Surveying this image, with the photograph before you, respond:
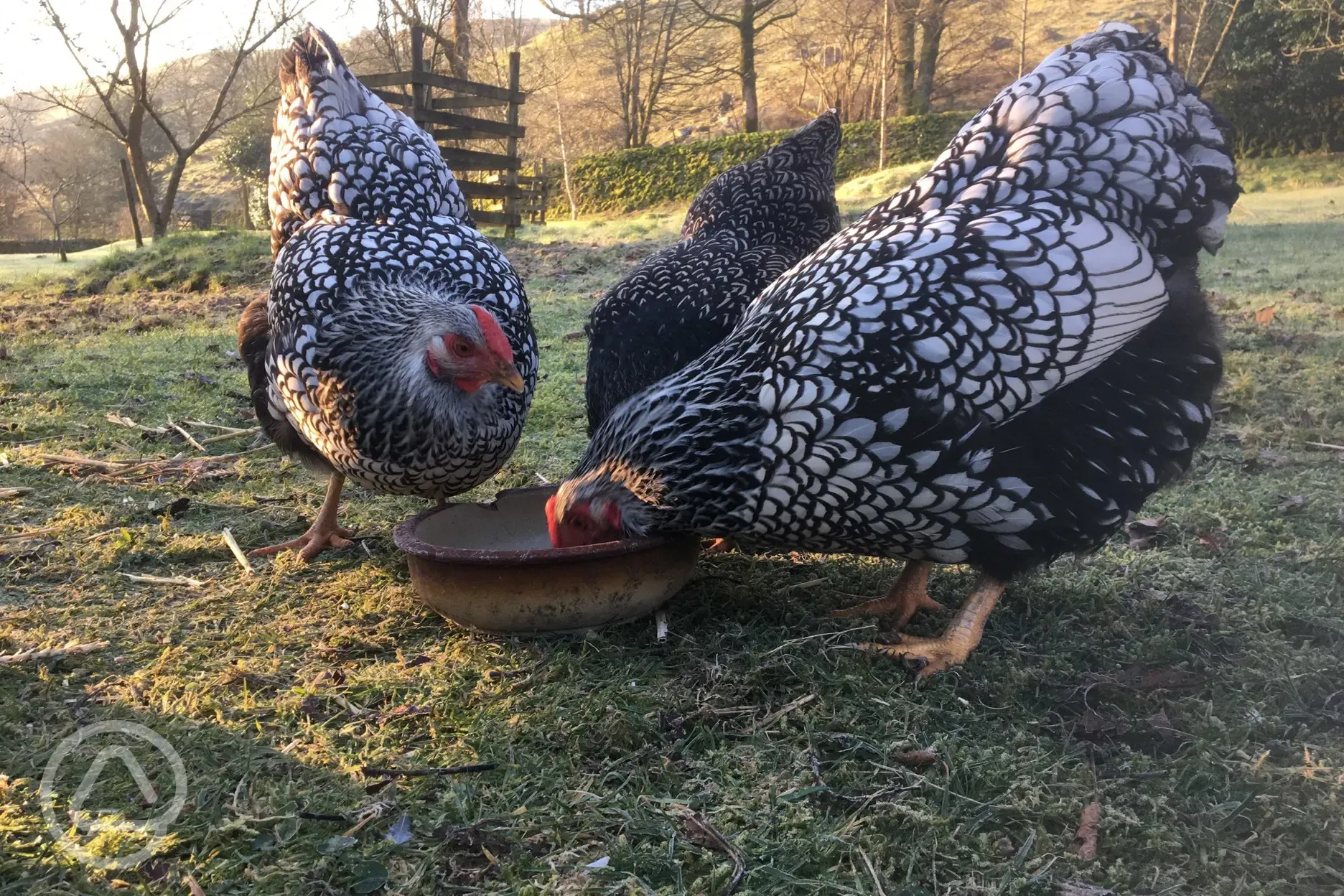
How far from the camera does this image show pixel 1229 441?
3996 mm

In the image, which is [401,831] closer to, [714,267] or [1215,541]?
[714,267]

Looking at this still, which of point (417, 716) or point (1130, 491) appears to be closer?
point (417, 716)

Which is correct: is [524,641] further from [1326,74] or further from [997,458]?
[1326,74]

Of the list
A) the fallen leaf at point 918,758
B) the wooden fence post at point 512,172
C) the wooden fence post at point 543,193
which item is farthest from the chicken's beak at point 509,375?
the wooden fence post at point 543,193

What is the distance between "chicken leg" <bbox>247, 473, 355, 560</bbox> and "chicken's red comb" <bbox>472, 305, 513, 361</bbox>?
1.01 m

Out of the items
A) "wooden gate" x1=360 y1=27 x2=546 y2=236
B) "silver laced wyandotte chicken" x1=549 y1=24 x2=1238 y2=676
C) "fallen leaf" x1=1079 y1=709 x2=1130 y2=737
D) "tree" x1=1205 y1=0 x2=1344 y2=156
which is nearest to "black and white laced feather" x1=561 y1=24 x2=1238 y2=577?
"silver laced wyandotte chicken" x1=549 y1=24 x2=1238 y2=676

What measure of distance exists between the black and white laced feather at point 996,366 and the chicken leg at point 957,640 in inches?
3.9

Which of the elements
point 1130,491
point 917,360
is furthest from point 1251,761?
point 917,360

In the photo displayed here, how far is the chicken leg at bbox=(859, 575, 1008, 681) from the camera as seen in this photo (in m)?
2.33

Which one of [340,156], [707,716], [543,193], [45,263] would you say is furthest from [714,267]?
[543,193]

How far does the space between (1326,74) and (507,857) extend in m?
19.1

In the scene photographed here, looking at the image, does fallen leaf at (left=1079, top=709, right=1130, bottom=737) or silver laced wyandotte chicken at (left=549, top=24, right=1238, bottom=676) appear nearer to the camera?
fallen leaf at (left=1079, top=709, right=1130, bottom=737)

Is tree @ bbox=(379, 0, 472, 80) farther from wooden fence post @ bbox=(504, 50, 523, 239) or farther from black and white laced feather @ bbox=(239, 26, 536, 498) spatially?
black and white laced feather @ bbox=(239, 26, 536, 498)

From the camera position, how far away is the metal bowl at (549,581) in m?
2.28
